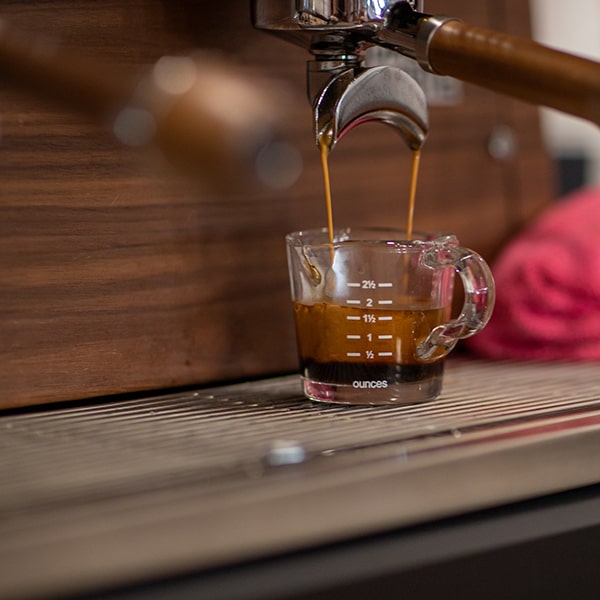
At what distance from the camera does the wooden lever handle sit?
0.44m

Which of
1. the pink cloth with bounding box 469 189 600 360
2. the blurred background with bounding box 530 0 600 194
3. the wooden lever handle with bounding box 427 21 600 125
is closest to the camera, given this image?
the wooden lever handle with bounding box 427 21 600 125

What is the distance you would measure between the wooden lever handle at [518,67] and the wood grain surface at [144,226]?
16 centimetres

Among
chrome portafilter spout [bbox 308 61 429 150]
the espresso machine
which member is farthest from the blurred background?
chrome portafilter spout [bbox 308 61 429 150]

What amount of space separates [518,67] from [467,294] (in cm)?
12

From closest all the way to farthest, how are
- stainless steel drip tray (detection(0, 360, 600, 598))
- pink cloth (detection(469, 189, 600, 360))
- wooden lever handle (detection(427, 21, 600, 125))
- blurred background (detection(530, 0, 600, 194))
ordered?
1. stainless steel drip tray (detection(0, 360, 600, 598))
2. wooden lever handle (detection(427, 21, 600, 125))
3. pink cloth (detection(469, 189, 600, 360))
4. blurred background (detection(530, 0, 600, 194))

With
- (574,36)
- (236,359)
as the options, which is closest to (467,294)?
(236,359)

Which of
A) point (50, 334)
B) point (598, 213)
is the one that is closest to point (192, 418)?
point (50, 334)

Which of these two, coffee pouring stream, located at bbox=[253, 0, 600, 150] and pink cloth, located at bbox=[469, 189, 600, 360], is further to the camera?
pink cloth, located at bbox=[469, 189, 600, 360]

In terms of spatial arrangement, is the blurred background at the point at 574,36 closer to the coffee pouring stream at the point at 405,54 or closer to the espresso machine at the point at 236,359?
the espresso machine at the point at 236,359

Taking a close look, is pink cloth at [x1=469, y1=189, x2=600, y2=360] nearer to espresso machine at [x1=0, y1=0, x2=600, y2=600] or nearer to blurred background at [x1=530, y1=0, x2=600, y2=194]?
espresso machine at [x1=0, y1=0, x2=600, y2=600]

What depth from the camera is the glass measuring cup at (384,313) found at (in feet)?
1.67

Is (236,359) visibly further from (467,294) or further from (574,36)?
(574,36)

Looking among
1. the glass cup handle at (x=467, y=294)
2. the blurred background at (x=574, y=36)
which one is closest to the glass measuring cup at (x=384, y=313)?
the glass cup handle at (x=467, y=294)

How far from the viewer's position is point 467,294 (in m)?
0.51
